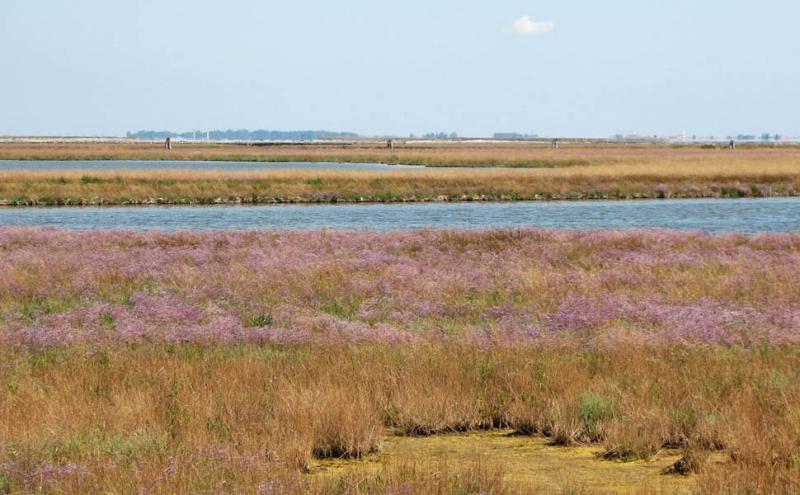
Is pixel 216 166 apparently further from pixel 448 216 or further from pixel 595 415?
pixel 595 415

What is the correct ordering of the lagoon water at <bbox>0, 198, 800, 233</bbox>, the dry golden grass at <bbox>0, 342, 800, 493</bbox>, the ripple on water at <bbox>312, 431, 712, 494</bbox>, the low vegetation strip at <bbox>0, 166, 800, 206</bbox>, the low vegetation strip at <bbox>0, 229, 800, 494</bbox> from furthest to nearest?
the low vegetation strip at <bbox>0, 166, 800, 206</bbox> < the lagoon water at <bbox>0, 198, 800, 233</bbox> < the ripple on water at <bbox>312, 431, 712, 494</bbox> < the low vegetation strip at <bbox>0, 229, 800, 494</bbox> < the dry golden grass at <bbox>0, 342, 800, 493</bbox>

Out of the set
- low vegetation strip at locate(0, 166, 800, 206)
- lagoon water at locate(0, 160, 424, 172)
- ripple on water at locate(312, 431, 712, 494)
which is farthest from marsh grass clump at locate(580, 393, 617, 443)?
lagoon water at locate(0, 160, 424, 172)

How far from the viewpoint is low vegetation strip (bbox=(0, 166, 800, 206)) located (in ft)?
211

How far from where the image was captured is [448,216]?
171 feet

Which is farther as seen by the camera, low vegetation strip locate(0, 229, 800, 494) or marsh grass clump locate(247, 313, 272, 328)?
marsh grass clump locate(247, 313, 272, 328)

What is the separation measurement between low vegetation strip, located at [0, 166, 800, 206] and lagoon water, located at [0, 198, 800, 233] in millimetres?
3543

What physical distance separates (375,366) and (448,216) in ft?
129

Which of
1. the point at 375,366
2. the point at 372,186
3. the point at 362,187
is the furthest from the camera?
the point at 372,186

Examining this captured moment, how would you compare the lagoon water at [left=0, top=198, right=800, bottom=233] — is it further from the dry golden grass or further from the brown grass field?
the dry golden grass

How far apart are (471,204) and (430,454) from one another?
51.2 metres

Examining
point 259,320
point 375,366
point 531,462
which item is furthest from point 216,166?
point 531,462

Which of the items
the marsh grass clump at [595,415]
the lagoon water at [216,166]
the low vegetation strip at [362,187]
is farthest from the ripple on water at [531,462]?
the lagoon water at [216,166]

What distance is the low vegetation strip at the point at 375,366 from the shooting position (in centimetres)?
891

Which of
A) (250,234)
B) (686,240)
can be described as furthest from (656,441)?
(250,234)
